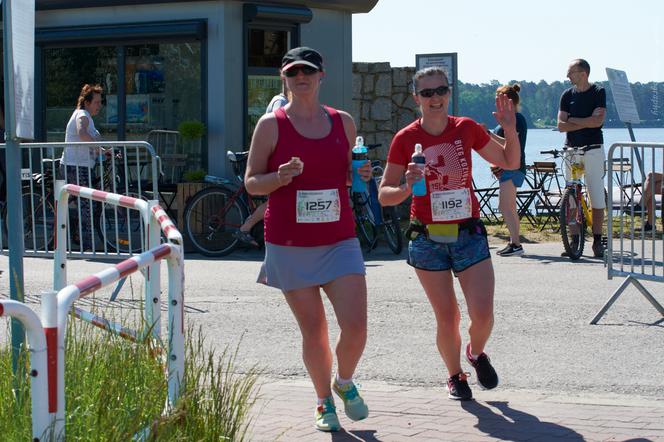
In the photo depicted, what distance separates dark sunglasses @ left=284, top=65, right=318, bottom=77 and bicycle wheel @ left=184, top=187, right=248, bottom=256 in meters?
7.92

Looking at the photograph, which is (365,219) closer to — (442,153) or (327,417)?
(442,153)

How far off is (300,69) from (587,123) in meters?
7.72

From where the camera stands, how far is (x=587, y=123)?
1305 centimetres

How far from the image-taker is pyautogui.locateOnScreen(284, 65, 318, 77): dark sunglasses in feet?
19.3

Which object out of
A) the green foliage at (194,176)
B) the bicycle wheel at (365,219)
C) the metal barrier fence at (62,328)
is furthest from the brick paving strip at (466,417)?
the green foliage at (194,176)

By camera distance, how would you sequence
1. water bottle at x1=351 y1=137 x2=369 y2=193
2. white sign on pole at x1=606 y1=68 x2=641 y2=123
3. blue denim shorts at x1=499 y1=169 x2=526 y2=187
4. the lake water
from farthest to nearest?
the lake water
white sign on pole at x1=606 y1=68 x2=641 y2=123
blue denim shorts at x1=499 y1=169 x2=526 y2=187
water bottle at x1=351 y1=137 x2=369 y2=193

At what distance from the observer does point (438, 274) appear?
6.59 meters

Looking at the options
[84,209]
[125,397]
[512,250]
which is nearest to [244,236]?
[84,209]

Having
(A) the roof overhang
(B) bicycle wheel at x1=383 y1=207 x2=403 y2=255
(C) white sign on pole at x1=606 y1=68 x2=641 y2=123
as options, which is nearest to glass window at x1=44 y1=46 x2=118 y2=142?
(A) the roof overhang

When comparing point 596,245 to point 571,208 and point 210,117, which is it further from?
point 210,117

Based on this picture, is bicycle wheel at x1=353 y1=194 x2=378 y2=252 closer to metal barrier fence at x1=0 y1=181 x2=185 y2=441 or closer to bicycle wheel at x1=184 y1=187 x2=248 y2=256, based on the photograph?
bicycle wheel at x1=184 y1=187 x2=248 y2=256

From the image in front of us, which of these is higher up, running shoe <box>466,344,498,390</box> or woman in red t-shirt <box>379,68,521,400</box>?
woman in red t-shirt <box>379,68,521,400</box>

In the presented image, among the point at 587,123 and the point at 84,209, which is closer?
the point at 84,209

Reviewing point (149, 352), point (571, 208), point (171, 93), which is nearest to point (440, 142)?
point (149, 352)
